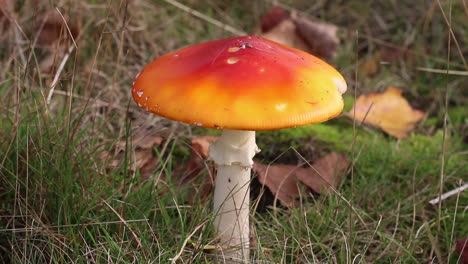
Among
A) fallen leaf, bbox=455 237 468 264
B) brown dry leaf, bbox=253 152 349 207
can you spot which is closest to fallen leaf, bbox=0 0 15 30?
brown dry leaf, bbox=253 152 349 207

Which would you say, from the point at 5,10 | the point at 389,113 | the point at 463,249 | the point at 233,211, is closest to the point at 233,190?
the point at 233,211

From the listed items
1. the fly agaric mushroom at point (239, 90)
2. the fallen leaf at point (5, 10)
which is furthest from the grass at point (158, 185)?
the fly agaric mushroom at point (239, 90)

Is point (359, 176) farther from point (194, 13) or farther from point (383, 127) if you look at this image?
point (194, 13)

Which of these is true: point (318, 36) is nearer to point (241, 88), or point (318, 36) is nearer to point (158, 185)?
point (158, 185)

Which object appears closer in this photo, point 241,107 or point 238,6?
point 241,107

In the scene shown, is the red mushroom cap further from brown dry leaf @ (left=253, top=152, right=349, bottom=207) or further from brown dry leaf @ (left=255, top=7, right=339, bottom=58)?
brown dry leaf @ (left=255, top=7, right=339, bottom=58)

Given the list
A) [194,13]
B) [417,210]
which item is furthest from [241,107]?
[194,13]
